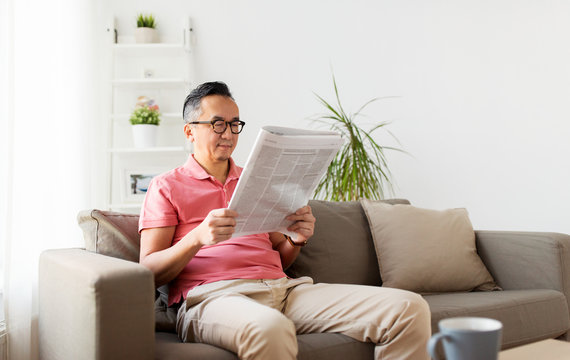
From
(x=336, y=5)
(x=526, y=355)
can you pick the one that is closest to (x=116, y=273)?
(x=526, y=355)

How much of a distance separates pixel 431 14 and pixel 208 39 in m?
1.44

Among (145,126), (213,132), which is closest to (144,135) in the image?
(145,126)

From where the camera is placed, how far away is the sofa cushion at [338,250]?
1.98 meters

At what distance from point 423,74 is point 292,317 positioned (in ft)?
7.78

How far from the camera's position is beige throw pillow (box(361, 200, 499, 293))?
204 centimetres

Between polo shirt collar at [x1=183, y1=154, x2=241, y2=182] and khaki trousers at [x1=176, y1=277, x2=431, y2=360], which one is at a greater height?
polo shirt collar at [x1=183, y1=154, x2=241, y2=182]

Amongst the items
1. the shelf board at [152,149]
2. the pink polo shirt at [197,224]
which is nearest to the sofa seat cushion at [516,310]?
the pink polo shirt at [197,224]

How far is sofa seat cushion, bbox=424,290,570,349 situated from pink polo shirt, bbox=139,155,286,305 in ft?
1.97

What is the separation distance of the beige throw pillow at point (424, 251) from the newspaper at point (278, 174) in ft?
2.31

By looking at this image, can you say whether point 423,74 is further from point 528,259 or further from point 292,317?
point 292,317

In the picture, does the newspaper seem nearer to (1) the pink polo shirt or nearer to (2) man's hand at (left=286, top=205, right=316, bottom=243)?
(2) man's hand at (left=286, top=205, right=316, bottom=243)

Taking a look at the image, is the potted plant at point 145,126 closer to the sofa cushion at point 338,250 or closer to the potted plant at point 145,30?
the potted plant at point 145,30

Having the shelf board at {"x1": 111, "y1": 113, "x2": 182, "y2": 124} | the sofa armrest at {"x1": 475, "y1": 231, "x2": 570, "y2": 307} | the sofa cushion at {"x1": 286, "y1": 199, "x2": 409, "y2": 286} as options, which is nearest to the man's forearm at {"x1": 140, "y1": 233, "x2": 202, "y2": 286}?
the sofa cushion at {"x1": 286, "y1": 199, "x2": 409, "y2": 286}

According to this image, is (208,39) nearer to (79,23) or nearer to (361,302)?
(79,23)
